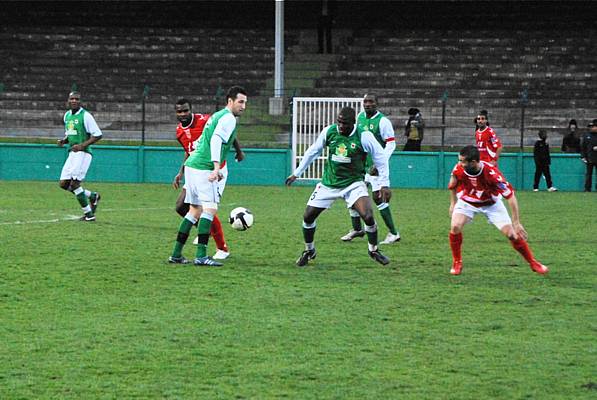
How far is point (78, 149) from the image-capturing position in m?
17.2

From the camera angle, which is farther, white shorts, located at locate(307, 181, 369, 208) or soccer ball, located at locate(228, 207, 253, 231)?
soccer ball, located at locate(228, 207, 253, 231)

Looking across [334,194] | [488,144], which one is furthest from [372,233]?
[488,144]

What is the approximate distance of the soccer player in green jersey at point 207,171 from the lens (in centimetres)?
1150

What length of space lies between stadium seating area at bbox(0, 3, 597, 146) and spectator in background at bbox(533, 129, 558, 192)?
259 centimetres

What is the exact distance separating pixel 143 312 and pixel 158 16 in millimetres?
31357

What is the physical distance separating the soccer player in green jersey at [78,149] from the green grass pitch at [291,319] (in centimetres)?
187

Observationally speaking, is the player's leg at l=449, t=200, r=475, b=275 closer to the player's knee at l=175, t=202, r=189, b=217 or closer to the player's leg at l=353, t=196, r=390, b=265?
the player's leg at l=353, t=196, r=390, b=265

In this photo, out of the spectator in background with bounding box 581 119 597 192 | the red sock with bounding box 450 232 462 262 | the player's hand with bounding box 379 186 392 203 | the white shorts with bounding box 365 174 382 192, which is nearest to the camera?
the red sock with bounding box 450 232 462 262

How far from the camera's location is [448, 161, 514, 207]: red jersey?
11.0m

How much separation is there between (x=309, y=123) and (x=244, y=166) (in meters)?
2.03

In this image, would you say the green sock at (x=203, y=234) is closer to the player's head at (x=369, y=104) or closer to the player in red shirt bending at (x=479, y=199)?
the player in red shirt bending at (x=479, y=199)

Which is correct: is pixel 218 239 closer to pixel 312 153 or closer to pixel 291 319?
pixel 312 153

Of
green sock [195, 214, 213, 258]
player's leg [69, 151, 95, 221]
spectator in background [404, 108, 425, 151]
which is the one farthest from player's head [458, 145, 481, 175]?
spectator in background [404, 108, 425, 151]

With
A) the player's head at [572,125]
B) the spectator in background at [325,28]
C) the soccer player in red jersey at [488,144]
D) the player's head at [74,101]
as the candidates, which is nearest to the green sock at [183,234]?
the player's head at [74,101]
